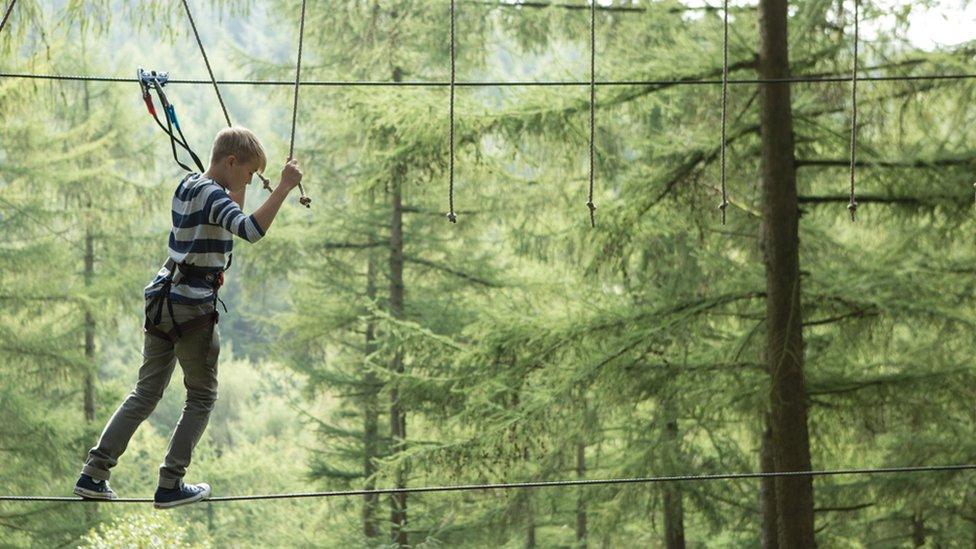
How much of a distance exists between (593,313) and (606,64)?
1658mm

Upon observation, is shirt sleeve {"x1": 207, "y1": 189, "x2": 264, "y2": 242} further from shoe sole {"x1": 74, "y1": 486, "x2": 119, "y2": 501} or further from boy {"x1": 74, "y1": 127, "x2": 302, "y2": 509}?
shoe sole {"x1": 74, "y1": 486, "x2": 119, "y2": 501}

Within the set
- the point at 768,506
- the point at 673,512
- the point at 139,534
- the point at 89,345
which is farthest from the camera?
the point at 89,345

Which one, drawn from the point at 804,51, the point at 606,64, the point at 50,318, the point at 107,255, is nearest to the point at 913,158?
the point at 804,51

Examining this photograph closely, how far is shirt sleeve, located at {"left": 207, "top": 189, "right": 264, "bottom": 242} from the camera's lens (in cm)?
325

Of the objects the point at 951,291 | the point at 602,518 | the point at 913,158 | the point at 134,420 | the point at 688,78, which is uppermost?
the point at 688,78

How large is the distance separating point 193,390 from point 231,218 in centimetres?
65

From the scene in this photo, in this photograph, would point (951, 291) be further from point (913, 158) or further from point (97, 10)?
point (97, 10)

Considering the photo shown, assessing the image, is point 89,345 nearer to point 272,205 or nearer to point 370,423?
point 370,423

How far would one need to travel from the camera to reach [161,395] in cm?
364

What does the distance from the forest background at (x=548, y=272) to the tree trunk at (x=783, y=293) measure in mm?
173

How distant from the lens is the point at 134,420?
3.66 metres

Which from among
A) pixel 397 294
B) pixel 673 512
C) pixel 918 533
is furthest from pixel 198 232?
pixel 397 294

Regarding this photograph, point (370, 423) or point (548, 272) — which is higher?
point (548, 272)

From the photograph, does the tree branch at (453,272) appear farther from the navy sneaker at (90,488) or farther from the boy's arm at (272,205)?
the boy's arm at (272,205)
